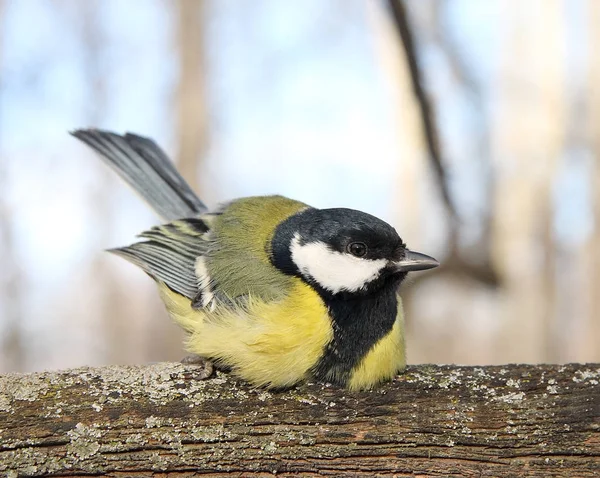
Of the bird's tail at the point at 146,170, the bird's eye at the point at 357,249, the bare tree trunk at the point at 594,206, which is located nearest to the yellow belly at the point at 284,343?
the bird's eye at the point at 357,249

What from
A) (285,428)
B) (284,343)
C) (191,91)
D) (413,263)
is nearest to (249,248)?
(284,343)

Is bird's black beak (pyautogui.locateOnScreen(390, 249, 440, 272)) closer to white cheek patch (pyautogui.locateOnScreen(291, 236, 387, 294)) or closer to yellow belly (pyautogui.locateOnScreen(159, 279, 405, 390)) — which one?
white cheek patch (pyautogui.locateOnScreen(291, 236, 387, 294))

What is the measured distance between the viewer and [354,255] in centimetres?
A: 178

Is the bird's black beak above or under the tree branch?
under

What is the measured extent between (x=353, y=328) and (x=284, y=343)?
0.72ft

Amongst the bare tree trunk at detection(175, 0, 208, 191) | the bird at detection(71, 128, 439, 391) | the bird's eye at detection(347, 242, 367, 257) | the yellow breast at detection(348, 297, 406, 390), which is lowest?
the yellow breast at detection(348, 297, 406, 390)

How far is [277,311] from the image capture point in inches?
68.5

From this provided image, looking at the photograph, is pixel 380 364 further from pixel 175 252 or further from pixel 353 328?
pixel 175 252

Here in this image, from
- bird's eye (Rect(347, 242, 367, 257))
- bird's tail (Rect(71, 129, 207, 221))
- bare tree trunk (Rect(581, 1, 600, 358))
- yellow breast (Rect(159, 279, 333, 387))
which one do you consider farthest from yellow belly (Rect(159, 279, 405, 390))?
bare tree trunk (Rect(581, 1, 600, 358))

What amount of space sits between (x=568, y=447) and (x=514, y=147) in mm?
5368

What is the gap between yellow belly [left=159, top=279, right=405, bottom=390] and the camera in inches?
65.1

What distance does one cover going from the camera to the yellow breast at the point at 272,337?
165cm

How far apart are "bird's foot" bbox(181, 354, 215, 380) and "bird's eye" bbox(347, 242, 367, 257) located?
0.52 metres

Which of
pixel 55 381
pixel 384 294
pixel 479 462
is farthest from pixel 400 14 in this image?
pixel 55 381
